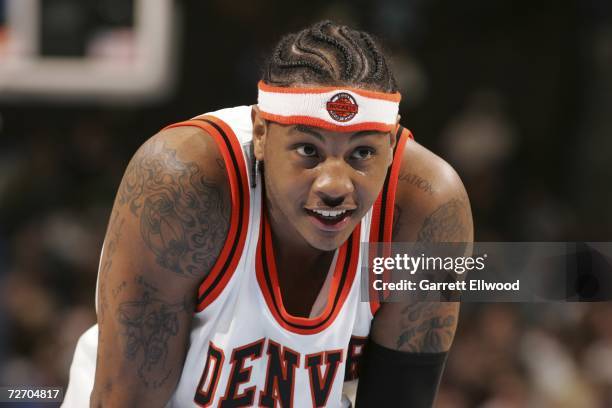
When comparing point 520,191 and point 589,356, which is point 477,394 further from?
point 520,191

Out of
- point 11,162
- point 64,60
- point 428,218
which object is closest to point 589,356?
point 428,218

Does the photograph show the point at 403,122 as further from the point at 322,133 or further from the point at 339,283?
the point at 322,133

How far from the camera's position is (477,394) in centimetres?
368

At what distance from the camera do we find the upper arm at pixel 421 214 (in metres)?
2.07

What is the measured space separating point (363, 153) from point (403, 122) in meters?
3.18

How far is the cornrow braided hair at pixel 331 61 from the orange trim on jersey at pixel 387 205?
0.18 m

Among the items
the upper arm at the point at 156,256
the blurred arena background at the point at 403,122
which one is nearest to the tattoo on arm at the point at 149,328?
the upper arm at the point at 156,256

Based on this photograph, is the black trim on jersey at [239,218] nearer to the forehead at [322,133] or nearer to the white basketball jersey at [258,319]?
the white basketball jersey at [258,319]

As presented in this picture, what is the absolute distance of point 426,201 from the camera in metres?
2.06

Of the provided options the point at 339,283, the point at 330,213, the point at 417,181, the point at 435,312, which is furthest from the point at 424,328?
the point at 330,213

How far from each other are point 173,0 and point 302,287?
294cm

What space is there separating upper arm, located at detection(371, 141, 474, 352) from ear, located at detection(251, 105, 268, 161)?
308mm

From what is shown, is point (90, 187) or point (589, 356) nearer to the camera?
point (589, 356)

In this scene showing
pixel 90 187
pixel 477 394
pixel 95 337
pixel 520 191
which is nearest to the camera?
pixel 95 337
